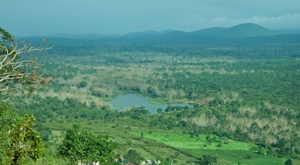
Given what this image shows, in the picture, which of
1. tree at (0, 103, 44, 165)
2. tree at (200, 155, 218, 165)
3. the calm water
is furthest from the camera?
the calm water

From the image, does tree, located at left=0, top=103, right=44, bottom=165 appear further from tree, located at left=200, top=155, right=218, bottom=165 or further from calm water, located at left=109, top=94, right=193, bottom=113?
calm water, located at left=109, top=94, right=193, bottom=113

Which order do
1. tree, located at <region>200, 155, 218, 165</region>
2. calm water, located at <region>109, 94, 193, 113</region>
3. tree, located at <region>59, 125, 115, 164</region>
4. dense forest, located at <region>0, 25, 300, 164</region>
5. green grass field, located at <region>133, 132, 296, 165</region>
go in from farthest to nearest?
calm water, located at <region>109, 94, 193, 113</region> < green grass field, located at <region>133, 132, 296, 165</region> < tree, located at <region>200, 155, 218, 165</region> < dense forest, located at <region>0, 25, 300, 164</region> < tree, located at <region>59, 125, 115, 164</region>

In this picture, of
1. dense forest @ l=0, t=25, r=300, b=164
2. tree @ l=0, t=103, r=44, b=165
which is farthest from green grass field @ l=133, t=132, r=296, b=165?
tree @ l=0, t=103, r=44, b=165

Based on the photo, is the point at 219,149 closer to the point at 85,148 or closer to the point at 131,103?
the point at 85,148

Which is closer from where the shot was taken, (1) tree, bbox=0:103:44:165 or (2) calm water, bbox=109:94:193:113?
(1) tree, bbox=0:103:44:165

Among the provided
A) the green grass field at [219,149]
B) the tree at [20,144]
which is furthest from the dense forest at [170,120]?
the tree at [20,144]

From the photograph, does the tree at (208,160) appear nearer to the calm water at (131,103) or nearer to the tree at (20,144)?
the tree at (20,144)

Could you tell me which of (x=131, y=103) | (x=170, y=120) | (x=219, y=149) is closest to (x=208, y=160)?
(x=219, y=149)

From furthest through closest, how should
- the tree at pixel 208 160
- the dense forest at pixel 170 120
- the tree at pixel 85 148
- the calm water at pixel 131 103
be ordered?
the calm water at pixel 131 103 < the tree at pixel 208 160 < the dense forest at pixel 170 120 < the tree at pixel 85 148
